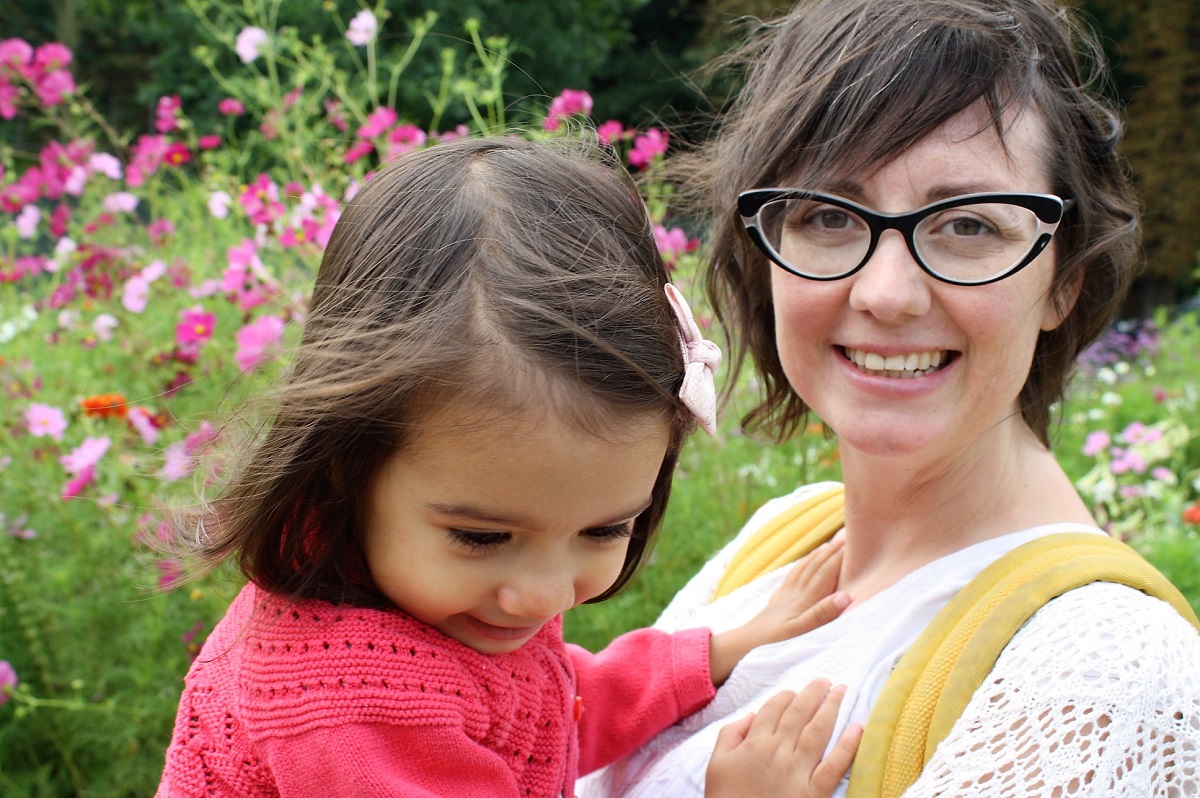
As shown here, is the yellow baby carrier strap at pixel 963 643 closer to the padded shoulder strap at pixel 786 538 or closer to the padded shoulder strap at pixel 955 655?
the padded shoulder strap at pixel 955 655

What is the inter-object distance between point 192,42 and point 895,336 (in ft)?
51.0

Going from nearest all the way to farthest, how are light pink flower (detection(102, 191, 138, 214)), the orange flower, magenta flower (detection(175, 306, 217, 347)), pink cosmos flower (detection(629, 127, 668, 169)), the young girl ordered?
the young girl
the orange flower
magenta flower (detection(175, 306, 217, 347))
pink cosmos flower (detection(629, 127, 668, 169))
light pink flower (detection(102, 191, 138, 214))

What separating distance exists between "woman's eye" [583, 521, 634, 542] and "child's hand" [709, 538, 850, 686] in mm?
437

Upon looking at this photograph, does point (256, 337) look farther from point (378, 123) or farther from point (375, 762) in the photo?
point (375, 762)

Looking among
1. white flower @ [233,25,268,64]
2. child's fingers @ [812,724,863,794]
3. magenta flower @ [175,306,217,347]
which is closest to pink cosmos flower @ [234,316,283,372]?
magenta flower @ [175,306,217,347]

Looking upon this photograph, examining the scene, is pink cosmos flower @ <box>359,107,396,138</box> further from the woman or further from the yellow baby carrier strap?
the yellow baby carrier strap

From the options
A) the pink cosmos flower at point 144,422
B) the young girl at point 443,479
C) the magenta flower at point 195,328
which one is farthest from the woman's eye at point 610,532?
the magenta flower at point 195,328

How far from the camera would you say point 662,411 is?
1212mm

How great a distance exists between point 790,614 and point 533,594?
0.59 metres

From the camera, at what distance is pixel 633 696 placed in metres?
1.60

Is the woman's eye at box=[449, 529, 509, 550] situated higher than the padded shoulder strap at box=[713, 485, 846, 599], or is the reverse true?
the woman's eye at box=[449, 529, 509, 550]

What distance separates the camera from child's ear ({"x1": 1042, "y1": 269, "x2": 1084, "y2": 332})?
1521 millimetres

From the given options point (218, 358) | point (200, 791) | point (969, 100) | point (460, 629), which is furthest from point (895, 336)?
point (218, 358)

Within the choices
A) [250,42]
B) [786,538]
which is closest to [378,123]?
[250,42]
